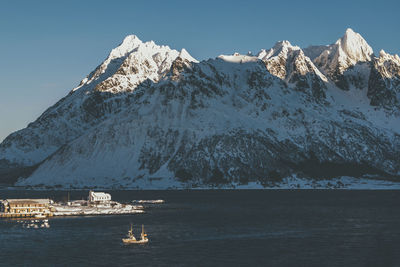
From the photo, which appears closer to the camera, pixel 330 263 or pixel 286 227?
pixel 330 263

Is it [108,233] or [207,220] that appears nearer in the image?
[108,233]

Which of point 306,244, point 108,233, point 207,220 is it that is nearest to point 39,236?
point 108,233

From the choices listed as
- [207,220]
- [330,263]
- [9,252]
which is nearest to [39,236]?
[9,252]

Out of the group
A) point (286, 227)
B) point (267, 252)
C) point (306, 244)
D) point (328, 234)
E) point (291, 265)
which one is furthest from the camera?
point (286, 227)

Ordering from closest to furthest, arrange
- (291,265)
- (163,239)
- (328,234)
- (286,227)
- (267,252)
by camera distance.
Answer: (291,265), (267,252), (163,239), (328,234), (286,227)

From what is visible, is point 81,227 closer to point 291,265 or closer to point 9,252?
point 9,252

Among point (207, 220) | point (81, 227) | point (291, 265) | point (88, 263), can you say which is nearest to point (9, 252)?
point (88, 263)

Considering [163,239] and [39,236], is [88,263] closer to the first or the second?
[163,239]

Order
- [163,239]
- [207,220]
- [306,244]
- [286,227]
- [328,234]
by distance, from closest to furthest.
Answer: [306,244] → [163,239] → [328,234] → [286,227] → [207,220]

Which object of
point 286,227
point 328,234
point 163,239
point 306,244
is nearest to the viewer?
point 306,244
